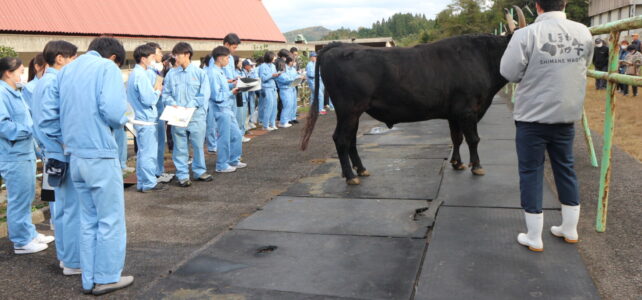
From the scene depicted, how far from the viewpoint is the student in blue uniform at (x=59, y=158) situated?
128 inches

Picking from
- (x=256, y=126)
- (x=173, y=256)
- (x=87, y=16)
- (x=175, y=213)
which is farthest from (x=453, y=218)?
(x=87, y=16)

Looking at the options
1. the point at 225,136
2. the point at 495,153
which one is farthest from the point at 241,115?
the point at 495,153

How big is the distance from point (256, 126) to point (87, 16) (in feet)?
22.7

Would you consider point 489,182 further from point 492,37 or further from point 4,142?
point 4,142

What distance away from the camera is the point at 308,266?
3.42 m

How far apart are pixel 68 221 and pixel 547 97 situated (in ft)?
11.4

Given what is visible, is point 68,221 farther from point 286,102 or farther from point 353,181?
point 286,102

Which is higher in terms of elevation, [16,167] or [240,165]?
[16,167]

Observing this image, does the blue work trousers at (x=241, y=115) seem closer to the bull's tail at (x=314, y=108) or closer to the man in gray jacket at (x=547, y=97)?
the bull's tail at (x=314, y=108)

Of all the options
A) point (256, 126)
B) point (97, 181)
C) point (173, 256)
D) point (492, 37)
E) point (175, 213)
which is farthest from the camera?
point (256, 126)

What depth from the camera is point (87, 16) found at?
1439 centimetres

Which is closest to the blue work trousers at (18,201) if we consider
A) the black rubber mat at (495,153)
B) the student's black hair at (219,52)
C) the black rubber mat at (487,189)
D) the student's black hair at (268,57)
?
the student's black hair at (219,52)

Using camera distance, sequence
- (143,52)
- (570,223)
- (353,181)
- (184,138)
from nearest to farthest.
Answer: (570,223)
(353,181)
(143,52)
(184,138)

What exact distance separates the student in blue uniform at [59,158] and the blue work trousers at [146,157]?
2121mm
